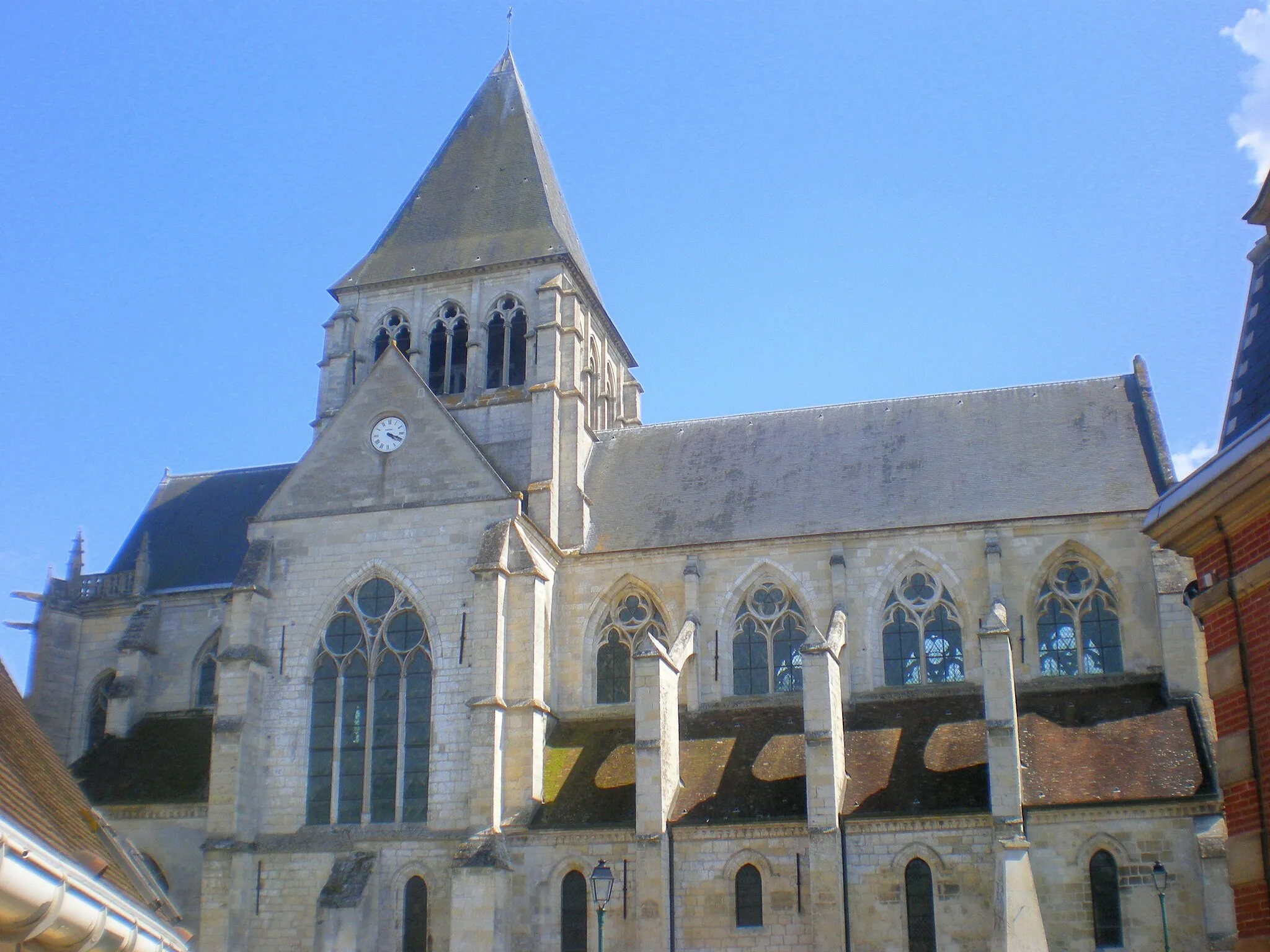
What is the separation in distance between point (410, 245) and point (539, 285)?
14.6 ft

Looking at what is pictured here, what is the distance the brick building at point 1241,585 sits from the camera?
991 cm

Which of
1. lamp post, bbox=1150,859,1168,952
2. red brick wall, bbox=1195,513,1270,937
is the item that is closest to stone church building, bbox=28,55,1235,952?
lamp post, bbox=1150,859,1168,952

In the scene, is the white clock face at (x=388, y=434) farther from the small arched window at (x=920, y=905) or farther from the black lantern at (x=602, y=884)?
the small arched window at (x=920, y=905)

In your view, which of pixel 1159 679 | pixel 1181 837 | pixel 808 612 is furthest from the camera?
pixel 808 612

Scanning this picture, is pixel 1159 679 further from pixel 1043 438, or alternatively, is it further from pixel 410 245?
pixel 410 245

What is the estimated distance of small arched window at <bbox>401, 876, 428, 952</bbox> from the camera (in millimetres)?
27250

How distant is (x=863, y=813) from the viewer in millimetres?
25672

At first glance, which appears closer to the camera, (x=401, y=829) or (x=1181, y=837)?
(x=1181, y=837)

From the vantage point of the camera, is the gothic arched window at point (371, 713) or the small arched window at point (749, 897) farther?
the gothic arched window at point (371, 713)

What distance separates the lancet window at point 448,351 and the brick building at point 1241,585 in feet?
83.6

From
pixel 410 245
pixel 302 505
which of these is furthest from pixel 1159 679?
pixel 410 245

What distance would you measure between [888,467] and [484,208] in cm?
1329

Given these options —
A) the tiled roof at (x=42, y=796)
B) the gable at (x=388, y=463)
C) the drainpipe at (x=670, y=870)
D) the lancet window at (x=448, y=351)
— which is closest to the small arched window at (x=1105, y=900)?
the drainpipe at (x=670, y=870)

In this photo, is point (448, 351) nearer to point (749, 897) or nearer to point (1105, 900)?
point (749, 897)
